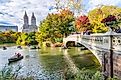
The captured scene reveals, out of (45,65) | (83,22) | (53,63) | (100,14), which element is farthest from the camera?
(83,22)

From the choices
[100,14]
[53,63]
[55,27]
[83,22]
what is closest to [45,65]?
[53,63]

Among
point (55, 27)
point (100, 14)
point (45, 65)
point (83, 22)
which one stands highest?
point (100, 14)

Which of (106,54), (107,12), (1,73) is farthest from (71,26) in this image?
(1,73)

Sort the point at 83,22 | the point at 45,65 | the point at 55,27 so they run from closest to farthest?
the point at 45,65 → the point at 83,22 → the point at 55,27

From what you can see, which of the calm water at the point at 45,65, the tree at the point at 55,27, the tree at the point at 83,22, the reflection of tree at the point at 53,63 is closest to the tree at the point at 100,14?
the tree at the point at 83,22

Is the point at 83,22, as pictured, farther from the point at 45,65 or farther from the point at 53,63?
the point at 45,65

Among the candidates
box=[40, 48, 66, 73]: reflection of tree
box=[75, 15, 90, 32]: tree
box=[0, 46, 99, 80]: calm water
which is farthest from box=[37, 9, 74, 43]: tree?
box=[40, 48, 66, 73]: reflection of tree

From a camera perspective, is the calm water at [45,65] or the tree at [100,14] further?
the tree at [100,14]

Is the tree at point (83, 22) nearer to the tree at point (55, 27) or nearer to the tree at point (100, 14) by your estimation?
the tree at point (55, 27)

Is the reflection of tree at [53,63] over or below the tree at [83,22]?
below

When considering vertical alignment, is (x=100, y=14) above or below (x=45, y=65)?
above

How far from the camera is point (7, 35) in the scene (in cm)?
11669

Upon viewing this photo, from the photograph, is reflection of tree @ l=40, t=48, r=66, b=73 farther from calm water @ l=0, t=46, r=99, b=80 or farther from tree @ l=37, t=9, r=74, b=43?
tree @ l=37, t=9, r=74, b=43

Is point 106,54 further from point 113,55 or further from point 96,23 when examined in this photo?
point 96,23
